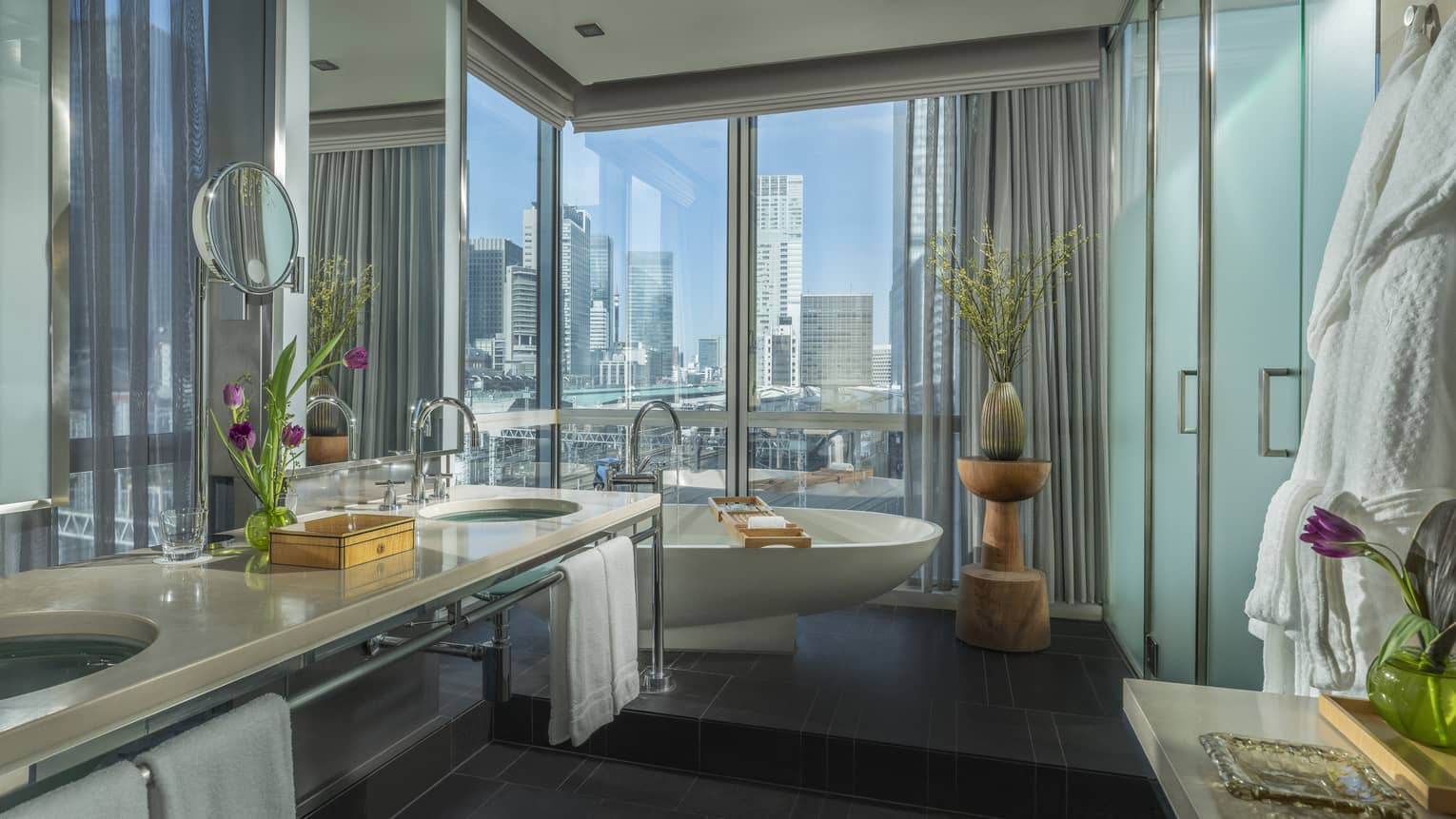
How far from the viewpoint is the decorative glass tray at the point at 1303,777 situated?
0.77m

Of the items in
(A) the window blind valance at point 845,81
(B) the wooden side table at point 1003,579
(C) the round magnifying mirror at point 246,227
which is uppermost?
(A) the window blind valance at point 845,81

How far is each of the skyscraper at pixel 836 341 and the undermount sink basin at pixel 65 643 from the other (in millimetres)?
3250

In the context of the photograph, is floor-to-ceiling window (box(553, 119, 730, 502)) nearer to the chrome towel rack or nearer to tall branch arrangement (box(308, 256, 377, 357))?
tall branch arrangement (box(308, 256, 377, 357))

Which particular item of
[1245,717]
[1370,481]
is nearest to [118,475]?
[1245,717]

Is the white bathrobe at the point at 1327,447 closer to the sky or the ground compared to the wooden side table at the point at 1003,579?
closer to the sky

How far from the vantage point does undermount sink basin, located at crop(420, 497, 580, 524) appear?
2.20 metres

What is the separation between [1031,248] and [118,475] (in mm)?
3400

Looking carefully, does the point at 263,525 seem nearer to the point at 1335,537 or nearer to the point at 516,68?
the point at 1335,537

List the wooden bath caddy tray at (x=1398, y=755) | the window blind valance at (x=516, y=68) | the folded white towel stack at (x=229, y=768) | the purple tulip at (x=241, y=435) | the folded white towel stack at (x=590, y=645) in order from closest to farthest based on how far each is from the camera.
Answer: the wooden bath caddy tray at (x=1398, y=755) < the folded white towel stack at (x=229, y=768) < the purple tulip at (x=241, y=435) < the folded white towel stack at (x=590, y=645) < the window blind valance at (x=516, y=68)

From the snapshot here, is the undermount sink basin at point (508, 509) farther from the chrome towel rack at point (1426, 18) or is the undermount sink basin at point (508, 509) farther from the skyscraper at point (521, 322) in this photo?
the chrome towel rack at point (1426, 18)

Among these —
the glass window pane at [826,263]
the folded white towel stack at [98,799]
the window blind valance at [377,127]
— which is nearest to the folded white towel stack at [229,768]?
the folded white towel stack at [98,799]

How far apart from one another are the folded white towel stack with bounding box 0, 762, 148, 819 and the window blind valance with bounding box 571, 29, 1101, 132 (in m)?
3.63

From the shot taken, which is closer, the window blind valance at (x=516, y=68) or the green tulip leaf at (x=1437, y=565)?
the green tulip leaf at (x=1437, y=565)

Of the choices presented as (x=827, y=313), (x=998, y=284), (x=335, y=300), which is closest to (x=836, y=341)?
(x=827, y=313)
